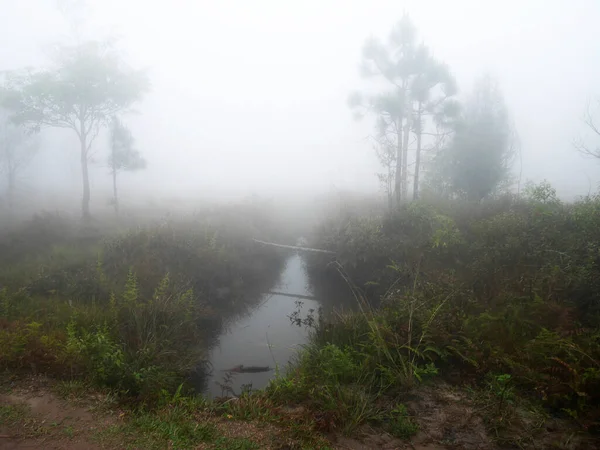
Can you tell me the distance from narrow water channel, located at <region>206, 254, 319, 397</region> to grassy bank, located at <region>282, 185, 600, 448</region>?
167 centimetres

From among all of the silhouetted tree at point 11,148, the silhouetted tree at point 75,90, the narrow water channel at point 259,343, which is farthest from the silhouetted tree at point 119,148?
the narrow water channel at point 259,343

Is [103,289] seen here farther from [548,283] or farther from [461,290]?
[548,283]

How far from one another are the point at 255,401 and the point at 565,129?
132 m

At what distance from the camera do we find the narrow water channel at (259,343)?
293 inches

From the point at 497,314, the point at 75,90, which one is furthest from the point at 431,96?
the point at 75,90

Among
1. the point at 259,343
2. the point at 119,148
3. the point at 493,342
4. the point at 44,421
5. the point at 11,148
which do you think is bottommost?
A: the point at 259,343

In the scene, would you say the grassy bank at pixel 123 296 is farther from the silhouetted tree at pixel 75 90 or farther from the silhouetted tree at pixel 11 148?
the silhouetted tree at pixel 11 148

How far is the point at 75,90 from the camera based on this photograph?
60.6 ft

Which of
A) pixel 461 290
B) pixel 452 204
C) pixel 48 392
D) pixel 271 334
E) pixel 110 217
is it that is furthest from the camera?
pixel 110 217

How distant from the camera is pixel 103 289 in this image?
9250 millimetres

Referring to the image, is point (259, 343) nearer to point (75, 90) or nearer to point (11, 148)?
point (75, 90)

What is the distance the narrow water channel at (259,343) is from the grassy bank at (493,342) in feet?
5.48

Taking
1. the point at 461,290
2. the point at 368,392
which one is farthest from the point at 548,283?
the point at 368,392

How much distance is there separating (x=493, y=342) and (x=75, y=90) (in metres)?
22.9
